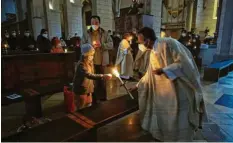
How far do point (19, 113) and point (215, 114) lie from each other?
13.3ft

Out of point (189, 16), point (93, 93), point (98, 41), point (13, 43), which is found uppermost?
point (189, 16)

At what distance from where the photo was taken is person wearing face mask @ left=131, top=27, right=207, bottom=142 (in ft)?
7.24

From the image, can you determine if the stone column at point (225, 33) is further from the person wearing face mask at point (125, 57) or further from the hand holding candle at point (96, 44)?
the hand holding candle at point (96, 44)

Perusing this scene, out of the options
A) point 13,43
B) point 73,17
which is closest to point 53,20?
point 73,17

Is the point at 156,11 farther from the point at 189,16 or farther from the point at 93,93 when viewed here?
the point at 189,16

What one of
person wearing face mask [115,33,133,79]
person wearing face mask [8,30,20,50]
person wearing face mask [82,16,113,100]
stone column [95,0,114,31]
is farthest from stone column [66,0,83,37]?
person wearing face mask [82,16,113,100]

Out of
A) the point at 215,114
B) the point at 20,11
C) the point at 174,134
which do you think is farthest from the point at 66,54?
the point at 20,11

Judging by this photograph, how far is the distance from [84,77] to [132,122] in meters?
1.23

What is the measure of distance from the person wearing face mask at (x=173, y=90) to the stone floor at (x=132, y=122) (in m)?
0.46

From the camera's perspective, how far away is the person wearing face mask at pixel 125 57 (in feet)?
20.2

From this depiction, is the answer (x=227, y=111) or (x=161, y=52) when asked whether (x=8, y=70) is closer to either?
(x=161, y=52)

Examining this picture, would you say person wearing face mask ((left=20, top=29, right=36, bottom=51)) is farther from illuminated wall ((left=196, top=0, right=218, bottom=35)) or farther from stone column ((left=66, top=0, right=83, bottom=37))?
illuminated wall ((left=196, top=0, right=218, bottom=35))

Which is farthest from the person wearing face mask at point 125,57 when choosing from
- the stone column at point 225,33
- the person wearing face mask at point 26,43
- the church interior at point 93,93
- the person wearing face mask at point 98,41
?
the stone column at point 225,33

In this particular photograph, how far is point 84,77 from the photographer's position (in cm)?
302
